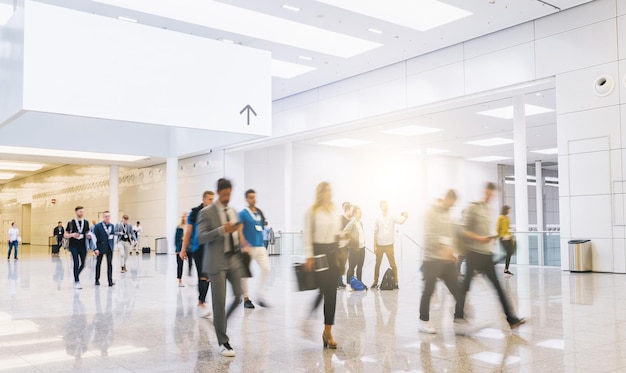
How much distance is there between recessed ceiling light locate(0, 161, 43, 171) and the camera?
4278 centimetres

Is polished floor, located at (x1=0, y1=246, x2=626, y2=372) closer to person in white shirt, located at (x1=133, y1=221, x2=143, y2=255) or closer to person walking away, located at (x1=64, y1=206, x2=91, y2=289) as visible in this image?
person walking away, located at (x1=64, y1=206, x2=91, y2=289)

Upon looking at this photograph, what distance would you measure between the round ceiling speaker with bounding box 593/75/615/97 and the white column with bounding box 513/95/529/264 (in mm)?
3595

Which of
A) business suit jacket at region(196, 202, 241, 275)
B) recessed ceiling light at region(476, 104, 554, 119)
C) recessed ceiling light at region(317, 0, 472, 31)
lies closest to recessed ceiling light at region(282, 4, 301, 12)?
recessed ceiling light at region(317, 0, 472, 31)

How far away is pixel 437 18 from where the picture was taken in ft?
56.1

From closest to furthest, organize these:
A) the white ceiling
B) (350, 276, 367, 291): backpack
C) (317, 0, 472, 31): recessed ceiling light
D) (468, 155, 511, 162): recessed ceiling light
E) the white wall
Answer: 1. (350, 276, 367, 291): backpack
2. the white ceiling
3. (317, 0, 472, 31): recessed ceiling light
4. the white wall
5. (468, 155, 511, 162): recessed ceiling light

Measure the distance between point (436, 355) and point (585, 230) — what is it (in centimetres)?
1187

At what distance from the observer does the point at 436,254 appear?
7.20m

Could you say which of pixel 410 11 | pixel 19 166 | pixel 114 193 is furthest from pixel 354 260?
pixel 19 166

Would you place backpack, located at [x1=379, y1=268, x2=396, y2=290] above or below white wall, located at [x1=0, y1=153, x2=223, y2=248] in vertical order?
below

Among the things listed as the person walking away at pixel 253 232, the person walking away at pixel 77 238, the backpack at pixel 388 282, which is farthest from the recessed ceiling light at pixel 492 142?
the person walking away at pixel 253 232

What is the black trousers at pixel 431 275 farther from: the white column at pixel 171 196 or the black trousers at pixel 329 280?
the white column at pixel 171 196

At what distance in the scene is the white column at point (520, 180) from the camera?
1914 cm

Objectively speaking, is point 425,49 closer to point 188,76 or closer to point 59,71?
point 188,76

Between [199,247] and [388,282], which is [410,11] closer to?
[388,282]
